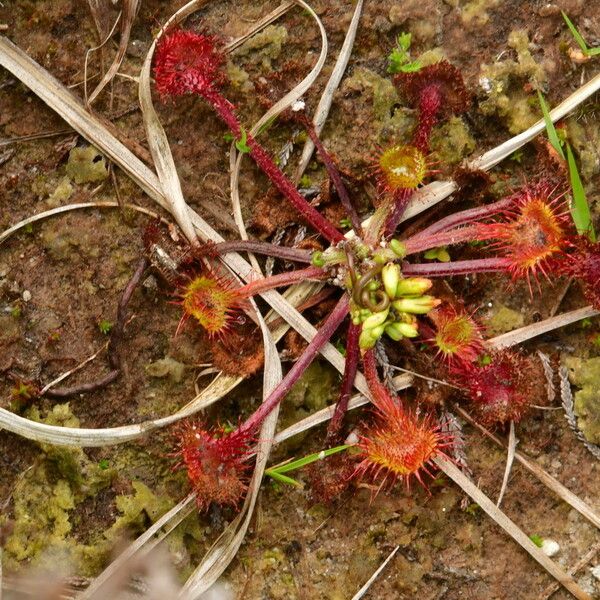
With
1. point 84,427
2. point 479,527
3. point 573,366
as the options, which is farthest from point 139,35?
point 479,527

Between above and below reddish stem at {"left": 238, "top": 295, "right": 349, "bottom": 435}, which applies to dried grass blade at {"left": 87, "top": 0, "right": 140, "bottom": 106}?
above

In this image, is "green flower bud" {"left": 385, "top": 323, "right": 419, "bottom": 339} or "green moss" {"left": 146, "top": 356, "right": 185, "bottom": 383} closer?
"green flower bud" {"left": 385, "top": 323, "right": 419, "bottom": 339}

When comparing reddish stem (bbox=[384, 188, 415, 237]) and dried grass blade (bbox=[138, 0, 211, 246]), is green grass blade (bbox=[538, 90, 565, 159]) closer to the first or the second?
reddish stem (bbox=[384, 188, 415, 237])

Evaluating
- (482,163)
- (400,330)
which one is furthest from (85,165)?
(482,163)

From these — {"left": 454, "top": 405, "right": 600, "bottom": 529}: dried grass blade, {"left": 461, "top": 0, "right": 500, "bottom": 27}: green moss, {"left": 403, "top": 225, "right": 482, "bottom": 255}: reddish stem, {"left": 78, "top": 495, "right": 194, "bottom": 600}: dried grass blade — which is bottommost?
{"left": 454, "top": 405, "right": 600, "bottom": 529}: dried grass blade

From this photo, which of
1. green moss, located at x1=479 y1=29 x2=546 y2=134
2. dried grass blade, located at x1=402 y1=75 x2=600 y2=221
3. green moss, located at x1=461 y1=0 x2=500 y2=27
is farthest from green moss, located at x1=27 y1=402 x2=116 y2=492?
green moss, located at x1=461 y1=0 x2=500 y2=27

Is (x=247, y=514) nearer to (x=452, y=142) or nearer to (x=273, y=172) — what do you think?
(x=273, y=172)

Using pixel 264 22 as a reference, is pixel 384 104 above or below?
below
